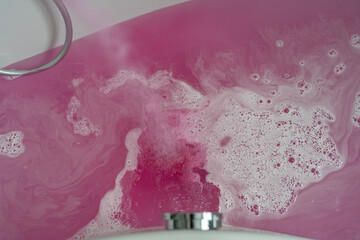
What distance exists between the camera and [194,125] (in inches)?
39.8

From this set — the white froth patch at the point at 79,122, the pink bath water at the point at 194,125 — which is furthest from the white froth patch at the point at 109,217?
the white froth patch at the point at 79,122

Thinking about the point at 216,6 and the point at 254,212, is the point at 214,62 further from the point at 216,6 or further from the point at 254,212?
the point at 254,212

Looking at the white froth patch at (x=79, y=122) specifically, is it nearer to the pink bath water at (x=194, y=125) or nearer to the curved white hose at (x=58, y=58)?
the pink bath water at (x=194, y=125)

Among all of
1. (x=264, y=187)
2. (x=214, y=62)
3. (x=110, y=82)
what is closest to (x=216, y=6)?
(x=214, y=62)

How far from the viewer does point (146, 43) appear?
105cm

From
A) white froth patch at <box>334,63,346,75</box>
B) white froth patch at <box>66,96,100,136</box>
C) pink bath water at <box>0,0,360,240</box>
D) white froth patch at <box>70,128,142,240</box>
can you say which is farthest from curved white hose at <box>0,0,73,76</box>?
white froth patch at <box>334,63,346,75</box>

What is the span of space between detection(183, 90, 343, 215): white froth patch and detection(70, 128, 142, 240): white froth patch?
0.22 meters

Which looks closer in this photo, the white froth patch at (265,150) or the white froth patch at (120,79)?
the white froth patch at (265,150)

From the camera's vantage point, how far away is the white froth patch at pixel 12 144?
1009mm

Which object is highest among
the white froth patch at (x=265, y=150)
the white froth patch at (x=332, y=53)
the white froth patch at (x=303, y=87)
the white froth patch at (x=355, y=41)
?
the white froth patch at (x=355, y=41)

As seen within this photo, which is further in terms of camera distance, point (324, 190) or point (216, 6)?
point (216, 6)

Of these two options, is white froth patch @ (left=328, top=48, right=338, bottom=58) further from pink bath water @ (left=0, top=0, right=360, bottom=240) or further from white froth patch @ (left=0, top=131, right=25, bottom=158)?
white froth patch @ (left=0, top=131, right=25, bottom=158)

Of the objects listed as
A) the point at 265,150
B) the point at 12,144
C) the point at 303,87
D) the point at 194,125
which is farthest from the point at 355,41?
the point at 12,144

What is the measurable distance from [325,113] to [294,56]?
197 millimetres
